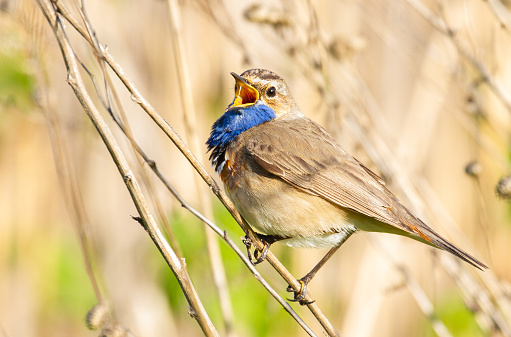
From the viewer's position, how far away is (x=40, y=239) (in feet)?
16.1

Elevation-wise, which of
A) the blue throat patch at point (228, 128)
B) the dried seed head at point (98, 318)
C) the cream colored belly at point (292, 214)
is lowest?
the dried seed head at point (98, 318)

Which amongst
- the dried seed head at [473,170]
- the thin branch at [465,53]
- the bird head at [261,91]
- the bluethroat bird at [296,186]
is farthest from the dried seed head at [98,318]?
the thin branch at [465,53]

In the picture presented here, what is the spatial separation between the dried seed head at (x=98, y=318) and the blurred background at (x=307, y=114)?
962 millimetres

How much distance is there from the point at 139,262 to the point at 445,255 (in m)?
2.31

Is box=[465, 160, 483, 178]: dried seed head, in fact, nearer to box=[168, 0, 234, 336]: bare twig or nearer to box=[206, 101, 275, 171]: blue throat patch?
box=[206, 101, 275, 171]: blue throat patch

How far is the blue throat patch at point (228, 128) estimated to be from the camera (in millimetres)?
3084

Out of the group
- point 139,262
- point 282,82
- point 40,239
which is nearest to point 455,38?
point 282,82

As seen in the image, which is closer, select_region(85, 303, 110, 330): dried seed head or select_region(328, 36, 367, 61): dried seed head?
select_region(85, 303, 110, 330): dried seed head

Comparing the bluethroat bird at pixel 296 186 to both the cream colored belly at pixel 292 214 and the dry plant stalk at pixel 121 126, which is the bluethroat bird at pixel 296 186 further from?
the dry plant stalk at pixel 121 126

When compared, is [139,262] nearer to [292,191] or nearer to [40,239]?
[40,239]

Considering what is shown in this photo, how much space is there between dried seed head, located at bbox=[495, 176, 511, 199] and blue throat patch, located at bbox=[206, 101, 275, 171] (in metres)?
1.22

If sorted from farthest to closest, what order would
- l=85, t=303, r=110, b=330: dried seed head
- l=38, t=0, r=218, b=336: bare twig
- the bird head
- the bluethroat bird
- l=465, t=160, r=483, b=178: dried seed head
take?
the bird head → l=465, t=160, r=483, b=178: dried seed head → the bluethroat bird → l=85, t=303, r=110, b=330: dried seed head → l=38, t=0, r=218, b=336: bare twig

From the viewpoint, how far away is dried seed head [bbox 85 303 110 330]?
2.38m

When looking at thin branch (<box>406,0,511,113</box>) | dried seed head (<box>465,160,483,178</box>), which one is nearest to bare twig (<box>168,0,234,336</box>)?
thin branch (<box>406,0,511,113</box>)
